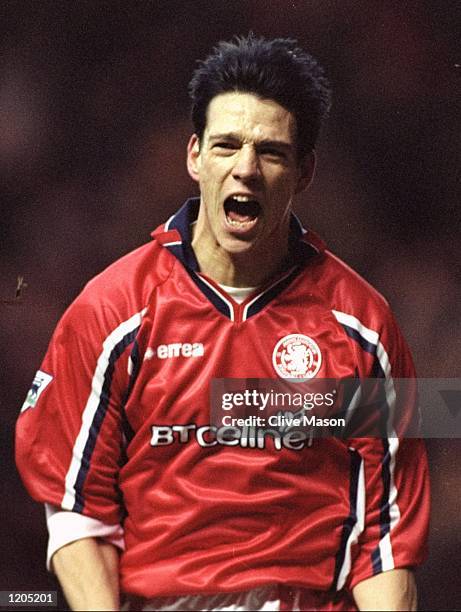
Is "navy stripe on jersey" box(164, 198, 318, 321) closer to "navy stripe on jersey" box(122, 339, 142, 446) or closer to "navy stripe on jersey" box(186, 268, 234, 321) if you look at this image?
"navy stripe on jersey" box(186, 268, 234, 321)

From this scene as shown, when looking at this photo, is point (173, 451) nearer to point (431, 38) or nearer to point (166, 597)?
point (166, 597)

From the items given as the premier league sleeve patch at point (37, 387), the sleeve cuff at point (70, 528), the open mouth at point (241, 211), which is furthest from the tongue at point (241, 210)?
the sleeve cuff at point (70, 528)

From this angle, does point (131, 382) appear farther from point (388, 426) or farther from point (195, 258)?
point (388, 426)

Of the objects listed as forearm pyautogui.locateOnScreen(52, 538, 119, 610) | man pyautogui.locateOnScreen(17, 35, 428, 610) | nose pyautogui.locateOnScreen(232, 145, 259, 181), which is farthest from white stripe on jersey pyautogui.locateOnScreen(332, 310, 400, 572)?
forearm pyautogui.locateOnScreen(52, 538, 119, 610)

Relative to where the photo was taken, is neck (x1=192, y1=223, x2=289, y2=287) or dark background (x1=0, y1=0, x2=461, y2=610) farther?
dark background (x1=0, y1=0, x2=461, y2=610)

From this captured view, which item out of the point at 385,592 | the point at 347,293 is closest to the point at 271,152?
the point at 347,293

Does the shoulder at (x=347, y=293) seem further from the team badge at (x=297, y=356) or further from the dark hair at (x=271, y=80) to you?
the dark hair at (x=271, y=80)

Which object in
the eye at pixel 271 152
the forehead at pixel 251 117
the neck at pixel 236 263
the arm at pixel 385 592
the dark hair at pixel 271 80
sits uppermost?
the dark hair at pixel 271 80

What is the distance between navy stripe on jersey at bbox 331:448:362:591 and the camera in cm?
154

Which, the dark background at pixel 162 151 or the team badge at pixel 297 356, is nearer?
the team badge at pixel 297 356

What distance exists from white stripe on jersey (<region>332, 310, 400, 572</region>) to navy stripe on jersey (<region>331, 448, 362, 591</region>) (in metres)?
0.05

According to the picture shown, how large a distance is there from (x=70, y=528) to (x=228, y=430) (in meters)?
0.26

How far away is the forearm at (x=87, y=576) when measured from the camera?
1.48 metres

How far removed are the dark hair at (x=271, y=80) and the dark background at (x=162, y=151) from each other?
0.08 meters
